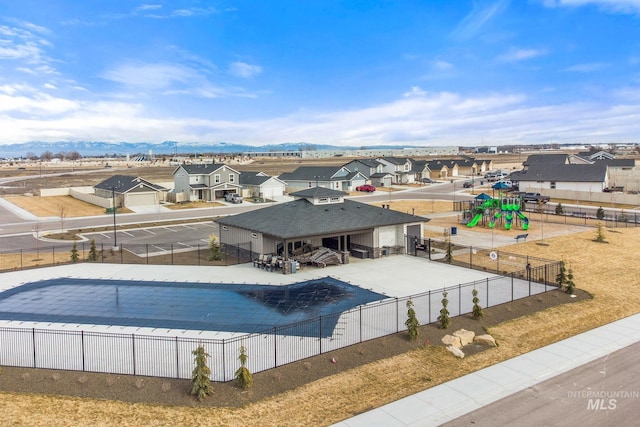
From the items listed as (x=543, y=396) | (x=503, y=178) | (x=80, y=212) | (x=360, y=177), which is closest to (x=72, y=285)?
(x=543, y=396)

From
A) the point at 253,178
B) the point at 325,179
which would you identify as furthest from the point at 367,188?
the point at 253,178

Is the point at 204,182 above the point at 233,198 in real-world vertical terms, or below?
above

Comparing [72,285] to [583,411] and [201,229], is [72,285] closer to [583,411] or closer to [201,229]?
[201,229]

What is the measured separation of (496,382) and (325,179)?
80169 millimetres

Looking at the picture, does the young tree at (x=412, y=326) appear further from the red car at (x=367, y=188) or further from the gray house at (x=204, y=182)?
the red car at (x=367, y=188)

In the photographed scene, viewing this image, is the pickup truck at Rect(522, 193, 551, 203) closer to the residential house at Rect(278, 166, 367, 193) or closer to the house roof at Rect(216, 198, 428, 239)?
the residential house at Rect(278, 166, 367, 193)

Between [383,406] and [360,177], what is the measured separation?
8804 centimetres

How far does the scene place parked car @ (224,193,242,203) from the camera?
258 ft

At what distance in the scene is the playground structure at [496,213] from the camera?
169 ft

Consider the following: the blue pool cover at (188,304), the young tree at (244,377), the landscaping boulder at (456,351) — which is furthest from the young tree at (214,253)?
the landscaping boulder at (456,351)

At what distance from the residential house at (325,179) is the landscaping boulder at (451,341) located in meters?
75.7

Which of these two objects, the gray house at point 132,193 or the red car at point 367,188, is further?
the red car at point 367,188

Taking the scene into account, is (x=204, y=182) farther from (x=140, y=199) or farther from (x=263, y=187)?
(x=140, y=199)

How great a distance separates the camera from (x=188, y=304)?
2539cm
